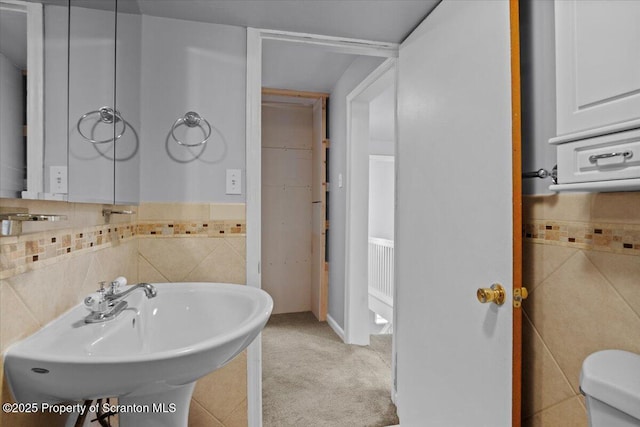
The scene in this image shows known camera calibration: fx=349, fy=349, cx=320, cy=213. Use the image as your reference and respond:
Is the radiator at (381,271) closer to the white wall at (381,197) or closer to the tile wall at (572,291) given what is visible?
the white wall at (381,197)

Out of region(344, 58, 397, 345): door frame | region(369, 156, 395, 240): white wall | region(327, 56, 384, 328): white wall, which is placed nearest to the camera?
region(344, 58, 397, 345): door frame

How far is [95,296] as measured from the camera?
3.08 feet

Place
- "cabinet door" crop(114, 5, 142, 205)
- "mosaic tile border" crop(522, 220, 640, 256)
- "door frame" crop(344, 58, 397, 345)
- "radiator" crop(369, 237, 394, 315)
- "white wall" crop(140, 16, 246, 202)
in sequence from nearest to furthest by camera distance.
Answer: "mosaic tile border" crop(522, 220, 640, 256) → "cabinet door" crop(114, 5, 142, 205) → "white wall" crop(140, 16, 246, 202) → "door frame" crop(344, 58, 397, 345) → "radiator" crop(369, 237, 394, 315)

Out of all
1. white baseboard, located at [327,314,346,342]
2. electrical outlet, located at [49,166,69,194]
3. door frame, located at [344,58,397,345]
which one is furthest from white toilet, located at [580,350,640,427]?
white baseboard, located at [327,314,346,342]

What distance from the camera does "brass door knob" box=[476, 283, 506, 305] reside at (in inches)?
41.5

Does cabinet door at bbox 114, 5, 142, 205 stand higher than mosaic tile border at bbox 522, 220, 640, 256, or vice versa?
cabinet door at bbox 114, 5, 142, 205

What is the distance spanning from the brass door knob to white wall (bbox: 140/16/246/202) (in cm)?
109

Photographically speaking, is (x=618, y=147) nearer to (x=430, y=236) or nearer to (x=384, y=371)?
(x=430, y=236)

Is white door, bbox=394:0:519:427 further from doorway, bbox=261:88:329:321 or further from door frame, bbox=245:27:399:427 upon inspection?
doorway, bbox=261:88:329:321

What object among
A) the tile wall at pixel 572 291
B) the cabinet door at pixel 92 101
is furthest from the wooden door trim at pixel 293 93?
the tile wall at pixel 572 291

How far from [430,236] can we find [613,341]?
2.25ft

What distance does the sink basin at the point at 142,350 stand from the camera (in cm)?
68

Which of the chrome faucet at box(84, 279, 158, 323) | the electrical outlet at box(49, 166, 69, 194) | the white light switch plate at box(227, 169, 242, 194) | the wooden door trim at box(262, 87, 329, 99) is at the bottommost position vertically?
the chrome faucet at box(84, 279, 158, 323)

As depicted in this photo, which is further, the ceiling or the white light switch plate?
the white light switch plate
